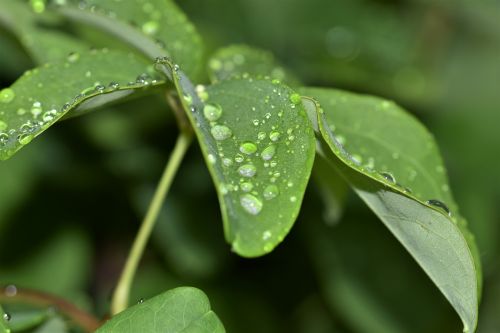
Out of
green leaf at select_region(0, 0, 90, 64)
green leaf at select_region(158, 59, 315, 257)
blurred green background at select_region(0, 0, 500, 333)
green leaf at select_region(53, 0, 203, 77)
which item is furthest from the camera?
blurred green background at select_region(0, 0, 500, 333)

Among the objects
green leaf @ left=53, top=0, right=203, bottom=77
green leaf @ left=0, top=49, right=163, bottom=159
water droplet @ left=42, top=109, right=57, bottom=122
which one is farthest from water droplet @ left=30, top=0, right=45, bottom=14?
water droplet @ left=42, top=109, right=57, bottom=122

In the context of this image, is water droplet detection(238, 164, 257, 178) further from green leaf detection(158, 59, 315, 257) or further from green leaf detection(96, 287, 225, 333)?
green leaf detection(96, 287, 225, 333)

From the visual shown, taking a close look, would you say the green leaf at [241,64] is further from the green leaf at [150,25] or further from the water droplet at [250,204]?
the water droplet at [250,204]

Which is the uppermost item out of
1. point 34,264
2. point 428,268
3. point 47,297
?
point 428,268

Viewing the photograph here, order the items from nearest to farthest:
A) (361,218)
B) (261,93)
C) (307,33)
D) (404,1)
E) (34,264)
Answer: (261,93)
(34,264)
(361,218)
(307,33)
(404,1)

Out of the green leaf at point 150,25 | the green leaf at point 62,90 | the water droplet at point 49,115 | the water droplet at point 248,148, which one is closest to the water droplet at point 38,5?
the green leaf at point 150,25

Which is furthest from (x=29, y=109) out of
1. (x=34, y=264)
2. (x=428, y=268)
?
(x=34, y=264)

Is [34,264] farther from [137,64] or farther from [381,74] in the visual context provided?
[381,74]

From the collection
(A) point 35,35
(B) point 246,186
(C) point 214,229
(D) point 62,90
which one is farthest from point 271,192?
(C) point 214,229
